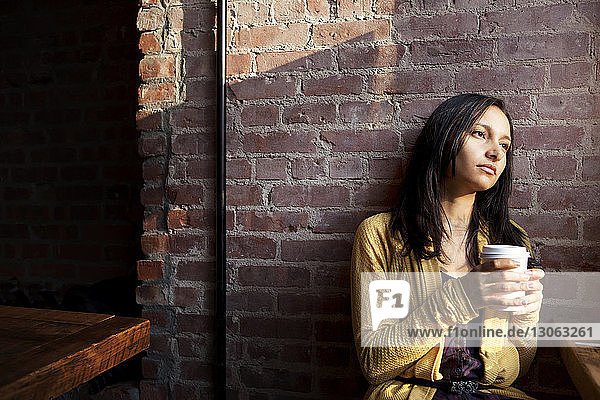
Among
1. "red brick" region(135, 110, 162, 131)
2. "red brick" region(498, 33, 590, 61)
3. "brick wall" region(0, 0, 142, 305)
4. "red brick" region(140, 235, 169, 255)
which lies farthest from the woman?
"brick wall" region(0, 0, 142, 305)

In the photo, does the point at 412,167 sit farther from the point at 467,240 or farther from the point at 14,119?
the point at 14,119

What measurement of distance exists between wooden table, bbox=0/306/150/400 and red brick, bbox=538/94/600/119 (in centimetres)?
134

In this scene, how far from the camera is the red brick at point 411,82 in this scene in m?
1.64

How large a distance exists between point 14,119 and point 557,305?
271 centimetres

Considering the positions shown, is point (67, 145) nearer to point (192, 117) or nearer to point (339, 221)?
point (192, 117)

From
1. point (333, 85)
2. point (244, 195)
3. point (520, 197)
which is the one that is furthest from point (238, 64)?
point (520, 197)

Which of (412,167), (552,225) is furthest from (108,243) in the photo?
(552,225)

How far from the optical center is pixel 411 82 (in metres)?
1.66

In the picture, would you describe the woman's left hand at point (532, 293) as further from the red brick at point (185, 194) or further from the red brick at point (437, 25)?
the red brick at point (185, 194)

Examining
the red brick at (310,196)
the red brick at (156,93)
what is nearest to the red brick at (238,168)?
the red brick at (310,196)

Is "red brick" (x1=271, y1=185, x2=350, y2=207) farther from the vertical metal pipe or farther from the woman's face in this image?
the woman's face

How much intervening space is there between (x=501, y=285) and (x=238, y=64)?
1.16 meters

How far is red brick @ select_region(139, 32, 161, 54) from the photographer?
1.87 m

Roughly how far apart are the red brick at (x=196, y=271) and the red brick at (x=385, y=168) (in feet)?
→ 2.23
